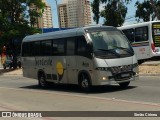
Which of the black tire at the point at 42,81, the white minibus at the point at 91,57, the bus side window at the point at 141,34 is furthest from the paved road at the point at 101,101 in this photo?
the bus side window at the point at 141,34

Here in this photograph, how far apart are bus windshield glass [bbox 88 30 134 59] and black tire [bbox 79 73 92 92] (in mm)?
1229

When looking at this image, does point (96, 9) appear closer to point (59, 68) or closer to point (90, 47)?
point (59, 68)

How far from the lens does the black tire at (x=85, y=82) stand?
57.1 feet

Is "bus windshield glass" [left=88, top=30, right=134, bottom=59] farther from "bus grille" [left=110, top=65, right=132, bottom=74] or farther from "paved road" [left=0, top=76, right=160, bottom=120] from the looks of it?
"paved road" [left=0, top=76, right=160, bottom=120]

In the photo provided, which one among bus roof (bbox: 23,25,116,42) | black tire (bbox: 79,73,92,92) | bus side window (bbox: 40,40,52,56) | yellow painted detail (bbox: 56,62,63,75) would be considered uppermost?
bus roof (bbox: 23,25,116,42)

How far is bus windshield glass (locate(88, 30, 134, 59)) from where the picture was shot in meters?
16.9

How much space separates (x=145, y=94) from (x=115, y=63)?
2004 mm

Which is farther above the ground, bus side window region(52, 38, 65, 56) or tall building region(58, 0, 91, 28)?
tall building region(58, 0, 91, 28)

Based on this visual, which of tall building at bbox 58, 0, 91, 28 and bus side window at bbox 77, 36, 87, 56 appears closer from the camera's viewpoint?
bus side window at bbox 77, 36, 87, 56

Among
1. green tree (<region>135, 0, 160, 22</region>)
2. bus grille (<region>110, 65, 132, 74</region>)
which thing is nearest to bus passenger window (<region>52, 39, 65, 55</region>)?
bus grille (<region>110, 65, 132, 74</region>)

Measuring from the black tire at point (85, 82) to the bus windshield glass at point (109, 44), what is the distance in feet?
4.03

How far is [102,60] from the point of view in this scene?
1669 cm

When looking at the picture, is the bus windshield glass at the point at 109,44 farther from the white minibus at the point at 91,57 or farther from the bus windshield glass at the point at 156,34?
the bus windshield glass at the point at 156,34

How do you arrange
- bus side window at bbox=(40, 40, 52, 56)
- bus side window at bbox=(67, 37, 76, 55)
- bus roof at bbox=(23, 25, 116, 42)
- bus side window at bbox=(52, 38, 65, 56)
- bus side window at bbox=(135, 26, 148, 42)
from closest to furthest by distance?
1. bus roof at bbox=(23, 25, 116, 42)
2. bus side window at bbox=(67, 37, 76, 55)
3. bus side window at bbox=(52, 38, 65, 56)
4. bus side window at bbox=(40, 40, 52, 56)
5. bus side window at bbox=(135, 26, 148, 42)
